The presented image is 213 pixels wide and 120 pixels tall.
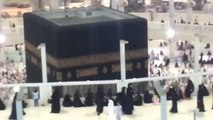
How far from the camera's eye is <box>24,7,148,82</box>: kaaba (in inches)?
584

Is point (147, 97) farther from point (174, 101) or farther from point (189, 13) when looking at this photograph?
point (189, 13)

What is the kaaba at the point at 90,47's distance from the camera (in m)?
14.8

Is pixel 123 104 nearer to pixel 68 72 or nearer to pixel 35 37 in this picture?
pixel 68 72

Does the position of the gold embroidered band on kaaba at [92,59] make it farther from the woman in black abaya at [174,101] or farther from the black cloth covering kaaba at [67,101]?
the woman in black abaya at [174,101]

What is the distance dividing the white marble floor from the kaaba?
256 centimetres

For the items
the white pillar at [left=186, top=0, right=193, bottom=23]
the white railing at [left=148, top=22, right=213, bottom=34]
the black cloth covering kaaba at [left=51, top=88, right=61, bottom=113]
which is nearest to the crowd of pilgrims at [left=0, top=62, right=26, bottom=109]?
the black cloth covering kaaba at [left=51, top=88, right=61, bottom=113]

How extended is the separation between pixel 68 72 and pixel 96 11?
12.3 ft

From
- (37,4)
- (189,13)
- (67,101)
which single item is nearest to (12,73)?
(37,4)

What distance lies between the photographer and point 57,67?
1468 cm

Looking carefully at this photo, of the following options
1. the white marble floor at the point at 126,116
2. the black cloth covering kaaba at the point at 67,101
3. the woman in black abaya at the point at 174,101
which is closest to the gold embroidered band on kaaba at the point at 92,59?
the black cloth covering kaaba at the point at 67,101

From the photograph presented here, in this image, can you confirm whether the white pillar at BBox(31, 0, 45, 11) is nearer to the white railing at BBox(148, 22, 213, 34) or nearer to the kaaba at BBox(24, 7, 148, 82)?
the white railing at BBox(148, 22, 213, 34)

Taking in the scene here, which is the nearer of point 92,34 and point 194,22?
point 92,34

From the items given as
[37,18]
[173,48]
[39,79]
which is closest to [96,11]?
[37,18]

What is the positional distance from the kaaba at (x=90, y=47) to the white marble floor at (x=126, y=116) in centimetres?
256
